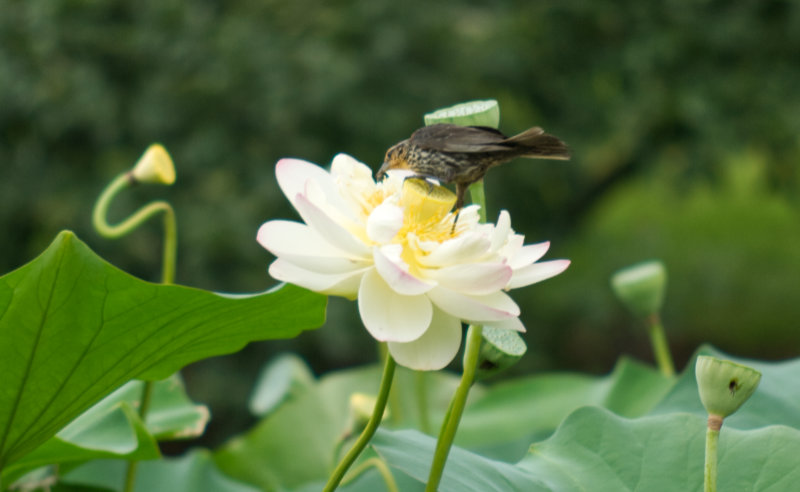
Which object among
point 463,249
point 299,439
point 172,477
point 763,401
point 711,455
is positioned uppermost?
point 463,249

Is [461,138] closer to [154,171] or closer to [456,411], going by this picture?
[456,411]

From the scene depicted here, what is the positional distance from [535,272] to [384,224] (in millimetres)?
81

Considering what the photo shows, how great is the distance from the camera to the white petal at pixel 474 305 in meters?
0.35

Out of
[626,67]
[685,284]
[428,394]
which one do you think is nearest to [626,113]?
[626,67]

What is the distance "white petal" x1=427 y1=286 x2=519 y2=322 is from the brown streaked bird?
63 millimetres

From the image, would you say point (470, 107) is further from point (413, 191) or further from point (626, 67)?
point (626, 67)

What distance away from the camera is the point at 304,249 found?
38 centimetres

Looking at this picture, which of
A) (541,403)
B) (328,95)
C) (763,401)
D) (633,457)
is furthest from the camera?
(328,95)

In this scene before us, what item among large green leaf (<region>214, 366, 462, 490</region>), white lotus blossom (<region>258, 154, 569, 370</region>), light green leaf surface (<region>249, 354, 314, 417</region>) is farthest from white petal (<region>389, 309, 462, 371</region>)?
light green leaf surface (<region>249, 354, 314, 417</region>)

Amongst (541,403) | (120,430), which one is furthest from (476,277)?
(541,403)

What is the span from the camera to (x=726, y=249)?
5.07 m

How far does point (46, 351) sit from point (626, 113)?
288 cm

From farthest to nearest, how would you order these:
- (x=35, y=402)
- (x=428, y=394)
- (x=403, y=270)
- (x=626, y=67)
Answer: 1. (x=626, y=67)
2. (x=428, y=394)
3. (x=35, y=402)
4. (x=403, y=270)

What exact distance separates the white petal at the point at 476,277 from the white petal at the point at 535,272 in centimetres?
4
